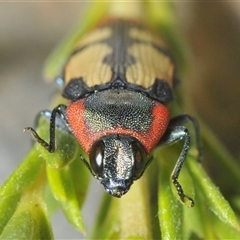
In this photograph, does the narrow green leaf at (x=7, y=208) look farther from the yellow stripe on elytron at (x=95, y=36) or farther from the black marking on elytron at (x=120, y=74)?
the yellow stripe on elytron at (x=95, y=36)

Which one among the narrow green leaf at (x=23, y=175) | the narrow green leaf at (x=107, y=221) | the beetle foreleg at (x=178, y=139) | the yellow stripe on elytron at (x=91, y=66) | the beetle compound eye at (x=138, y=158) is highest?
the narrow green leaf at (x=23, y=175)

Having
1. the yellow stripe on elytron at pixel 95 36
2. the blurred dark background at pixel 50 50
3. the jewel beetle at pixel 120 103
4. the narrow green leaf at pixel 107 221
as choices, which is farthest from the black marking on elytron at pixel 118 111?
the blurred dark background at pixel 50 50

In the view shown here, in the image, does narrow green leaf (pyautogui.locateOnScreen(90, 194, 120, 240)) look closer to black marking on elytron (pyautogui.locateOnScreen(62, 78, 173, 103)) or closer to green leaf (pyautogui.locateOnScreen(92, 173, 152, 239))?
green leaf (pyautogui.locateOnScreen(92, 173, 152, 239))

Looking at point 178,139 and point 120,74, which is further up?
point 120,74

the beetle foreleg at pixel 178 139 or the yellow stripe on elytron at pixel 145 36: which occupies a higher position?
the yellow stripe on elytron at pixel 145 36

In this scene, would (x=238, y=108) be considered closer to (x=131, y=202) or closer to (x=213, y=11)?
(x=213, y=11)

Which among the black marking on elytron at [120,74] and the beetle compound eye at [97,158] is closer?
the beetle compound eye at [97,158]

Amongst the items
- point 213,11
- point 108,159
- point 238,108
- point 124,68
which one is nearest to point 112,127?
point 108,159

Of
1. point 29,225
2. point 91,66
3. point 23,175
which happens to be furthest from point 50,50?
point 29,225

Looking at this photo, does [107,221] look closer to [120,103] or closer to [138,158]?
[138,158]
